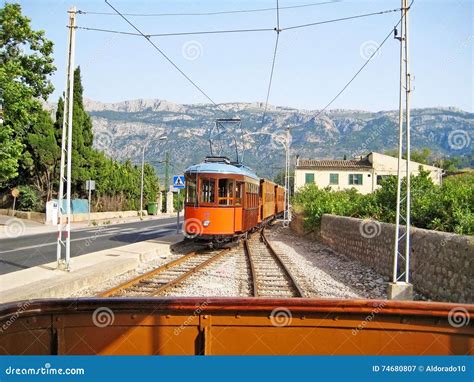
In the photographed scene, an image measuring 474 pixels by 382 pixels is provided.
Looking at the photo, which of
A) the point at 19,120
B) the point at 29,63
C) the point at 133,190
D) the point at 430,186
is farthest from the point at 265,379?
the point at 133,190

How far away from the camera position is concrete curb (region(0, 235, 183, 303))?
8.63 m

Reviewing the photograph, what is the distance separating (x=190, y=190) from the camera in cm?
1636

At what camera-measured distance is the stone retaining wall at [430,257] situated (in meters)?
7.79

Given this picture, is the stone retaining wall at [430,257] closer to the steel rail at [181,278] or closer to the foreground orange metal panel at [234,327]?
the steel rail at [181,278]

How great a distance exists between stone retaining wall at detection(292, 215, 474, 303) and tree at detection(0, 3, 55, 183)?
16.6 m

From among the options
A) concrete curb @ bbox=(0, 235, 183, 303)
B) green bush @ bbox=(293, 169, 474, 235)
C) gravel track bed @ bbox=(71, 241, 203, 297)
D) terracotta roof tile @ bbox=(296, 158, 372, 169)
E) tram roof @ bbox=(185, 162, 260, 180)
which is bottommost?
gravel track bed @ bbox=(71, 241, 203, 297)

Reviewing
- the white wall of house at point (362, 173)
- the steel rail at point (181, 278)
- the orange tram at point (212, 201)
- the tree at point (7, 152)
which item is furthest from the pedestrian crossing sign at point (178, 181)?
the white wall of house at point (362, 173)

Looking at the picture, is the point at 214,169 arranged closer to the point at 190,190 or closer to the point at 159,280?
the point at 190,190

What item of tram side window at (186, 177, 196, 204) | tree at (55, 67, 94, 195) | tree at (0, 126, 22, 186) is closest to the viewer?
tram side window at (186, 177, 196, 204)

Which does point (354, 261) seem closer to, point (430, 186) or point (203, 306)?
point (430, 186)

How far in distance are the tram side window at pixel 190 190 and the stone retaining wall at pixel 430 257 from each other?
16.8ft

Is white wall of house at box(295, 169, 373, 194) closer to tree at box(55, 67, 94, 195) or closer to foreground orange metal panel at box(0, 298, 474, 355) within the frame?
tree at box(55, 67, 94, 195)

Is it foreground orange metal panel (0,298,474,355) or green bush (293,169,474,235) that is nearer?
foreground orange metal panel (0,298,474,355)

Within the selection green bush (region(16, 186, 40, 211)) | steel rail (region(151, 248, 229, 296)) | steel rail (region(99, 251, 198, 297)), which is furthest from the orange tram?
green bush (region(16, 186, 40, 211))
